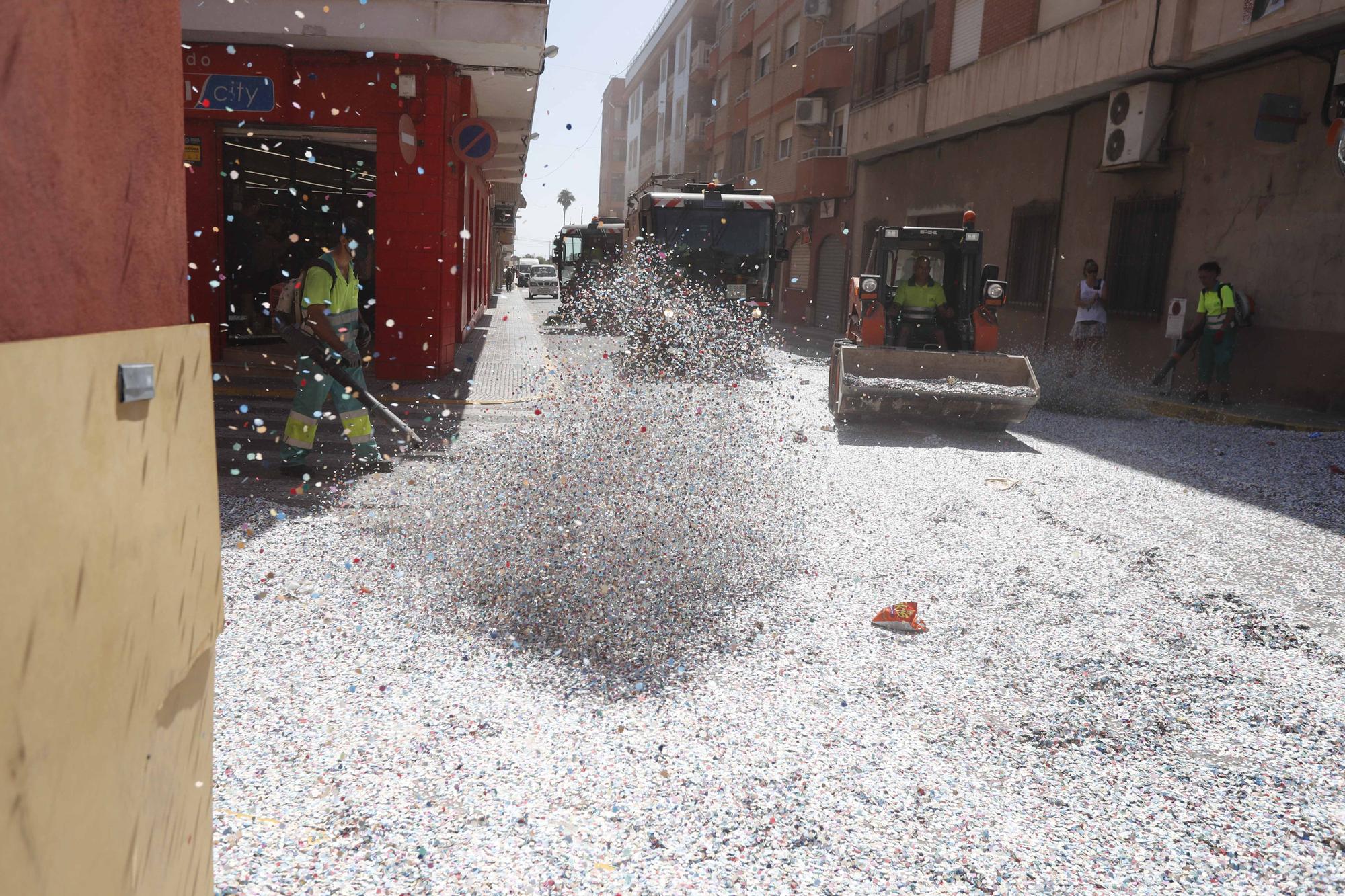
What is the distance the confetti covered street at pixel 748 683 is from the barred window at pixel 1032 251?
10.3 metres

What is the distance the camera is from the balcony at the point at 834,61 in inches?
969

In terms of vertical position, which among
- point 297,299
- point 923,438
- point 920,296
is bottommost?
point 923,438

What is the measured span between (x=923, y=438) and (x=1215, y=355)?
501 centimetres

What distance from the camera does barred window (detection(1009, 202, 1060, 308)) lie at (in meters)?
15.7

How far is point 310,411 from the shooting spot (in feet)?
20.2

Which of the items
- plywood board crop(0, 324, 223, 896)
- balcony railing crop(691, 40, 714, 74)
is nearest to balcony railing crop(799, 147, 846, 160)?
balcony railing crop(691, 40, 714, 74)

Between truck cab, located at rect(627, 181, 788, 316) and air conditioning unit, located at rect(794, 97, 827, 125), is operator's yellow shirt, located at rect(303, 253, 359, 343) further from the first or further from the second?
air conditioning unit, located at rect(794, 97, 827, 125)

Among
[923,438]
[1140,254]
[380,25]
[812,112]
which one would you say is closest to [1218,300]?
[1140,254]

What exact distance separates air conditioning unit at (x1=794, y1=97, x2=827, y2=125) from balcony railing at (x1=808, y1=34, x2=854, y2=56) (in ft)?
4.41

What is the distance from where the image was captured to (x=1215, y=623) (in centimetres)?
404

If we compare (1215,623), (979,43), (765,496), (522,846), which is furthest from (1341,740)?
(979,43)

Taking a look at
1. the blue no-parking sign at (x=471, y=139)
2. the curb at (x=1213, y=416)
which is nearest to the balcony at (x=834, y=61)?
the curb at (x=1213, y=416)

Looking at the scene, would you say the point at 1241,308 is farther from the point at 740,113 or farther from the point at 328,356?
the point at 740,113

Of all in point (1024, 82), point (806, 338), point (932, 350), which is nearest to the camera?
point (932, 350)
